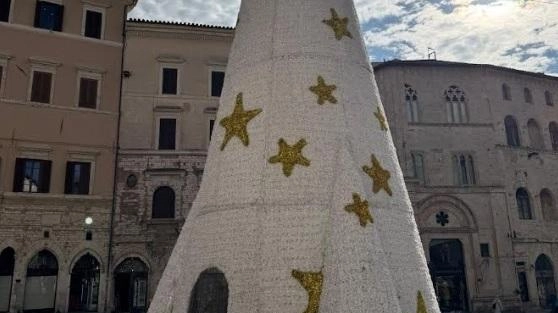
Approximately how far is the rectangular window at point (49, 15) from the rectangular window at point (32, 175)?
20.2 ft

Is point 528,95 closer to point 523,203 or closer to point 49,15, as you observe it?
point 523,203

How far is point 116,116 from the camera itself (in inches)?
840

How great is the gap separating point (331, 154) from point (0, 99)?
58.8 ft

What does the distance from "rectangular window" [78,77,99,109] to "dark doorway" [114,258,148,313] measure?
7.07m

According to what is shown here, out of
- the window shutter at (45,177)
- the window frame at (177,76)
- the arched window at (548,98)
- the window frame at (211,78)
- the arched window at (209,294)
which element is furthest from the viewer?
the arched window at (548,98)

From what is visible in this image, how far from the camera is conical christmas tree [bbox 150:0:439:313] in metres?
5.60

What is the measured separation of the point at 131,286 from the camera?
20.2m

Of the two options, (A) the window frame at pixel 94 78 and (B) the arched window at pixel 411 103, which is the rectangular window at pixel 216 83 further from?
(B) the arched window at pixel 411 103

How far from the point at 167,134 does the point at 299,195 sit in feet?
55.5

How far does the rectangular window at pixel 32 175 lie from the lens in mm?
19125

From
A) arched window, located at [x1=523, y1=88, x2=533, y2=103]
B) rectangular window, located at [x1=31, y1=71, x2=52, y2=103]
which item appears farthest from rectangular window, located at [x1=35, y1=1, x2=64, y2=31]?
arched window, located at [x1=523, y1=88, x2=533, y2=103]

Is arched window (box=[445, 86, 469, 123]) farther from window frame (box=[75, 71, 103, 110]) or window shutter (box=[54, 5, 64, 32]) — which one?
window shutter (box=[54, 5, 64, 32])

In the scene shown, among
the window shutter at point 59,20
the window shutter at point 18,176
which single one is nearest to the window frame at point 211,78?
the window shutter at point 59,20

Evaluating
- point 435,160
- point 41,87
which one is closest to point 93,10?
point 41,87
